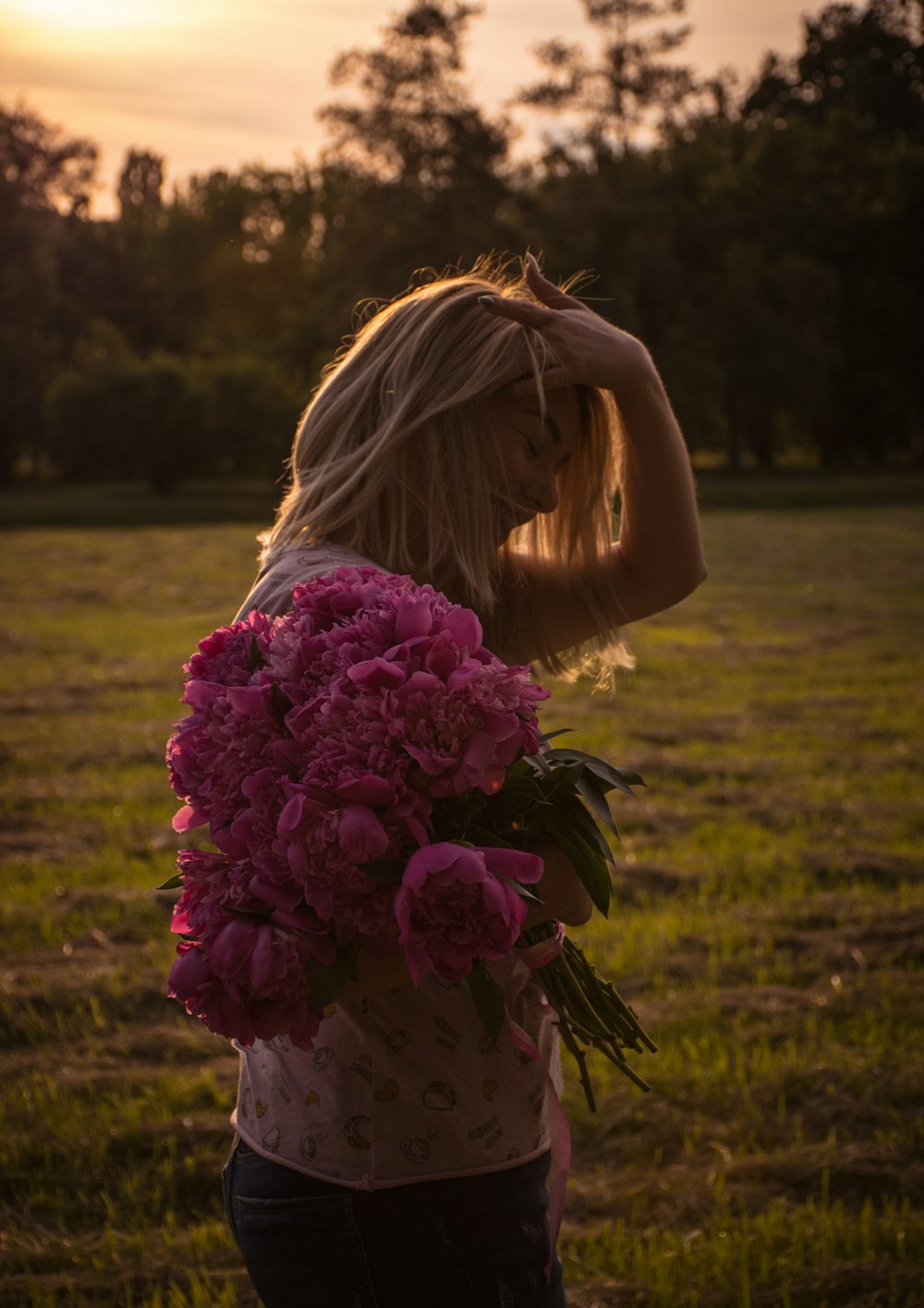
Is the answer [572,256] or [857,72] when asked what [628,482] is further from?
[857,72]

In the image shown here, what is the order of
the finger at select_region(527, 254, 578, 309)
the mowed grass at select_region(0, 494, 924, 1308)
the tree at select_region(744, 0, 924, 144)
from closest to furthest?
the finger at select_region(527, 254, 578, 309) → the mowed grass at select_region(0, 494, 924, 1308) → the tree at select_region(744, 0, 924, 144)

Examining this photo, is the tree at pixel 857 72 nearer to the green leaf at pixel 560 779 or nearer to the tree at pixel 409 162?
the tree at pixel 409 162

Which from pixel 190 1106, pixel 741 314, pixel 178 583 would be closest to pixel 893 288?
pixel 741 314

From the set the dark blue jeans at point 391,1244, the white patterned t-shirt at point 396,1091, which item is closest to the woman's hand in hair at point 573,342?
the white patterned t-shirt at point 396,1091

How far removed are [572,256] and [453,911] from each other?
4316 centimetres

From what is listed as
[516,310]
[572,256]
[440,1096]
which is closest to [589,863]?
[440,1096]

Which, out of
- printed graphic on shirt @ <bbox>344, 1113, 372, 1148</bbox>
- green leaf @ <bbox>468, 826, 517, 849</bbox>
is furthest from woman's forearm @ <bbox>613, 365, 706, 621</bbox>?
printed graphic on shirt @ <bbox>344, 1113, 372, 1148</bbox>

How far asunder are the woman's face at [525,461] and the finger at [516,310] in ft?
0.40

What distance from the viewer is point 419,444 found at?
1.99 meters

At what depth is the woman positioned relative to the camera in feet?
5.71

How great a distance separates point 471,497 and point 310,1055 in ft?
2.78

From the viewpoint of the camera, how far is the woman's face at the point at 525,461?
2.08 meters

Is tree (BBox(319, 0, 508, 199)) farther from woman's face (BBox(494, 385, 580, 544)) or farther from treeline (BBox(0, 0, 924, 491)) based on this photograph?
woman's face (BBox(494, 385, 580, 544))

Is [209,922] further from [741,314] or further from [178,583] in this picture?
[741,314]
